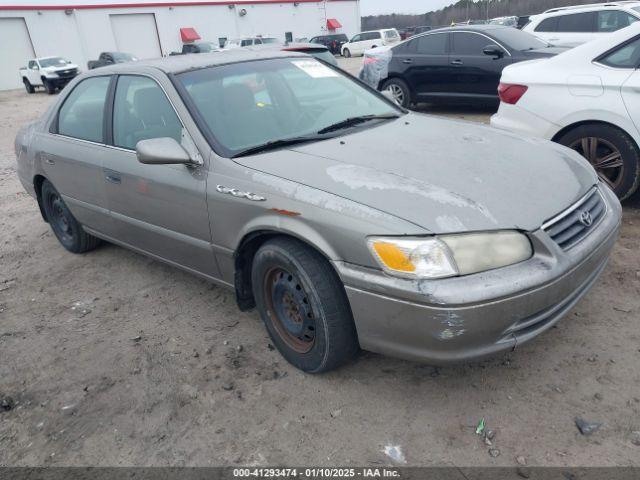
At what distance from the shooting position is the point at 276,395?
263cm

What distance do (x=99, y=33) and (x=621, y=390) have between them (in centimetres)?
3763

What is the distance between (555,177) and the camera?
264cm

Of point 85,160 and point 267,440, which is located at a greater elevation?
point 85,160

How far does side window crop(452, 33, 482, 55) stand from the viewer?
27.3ft

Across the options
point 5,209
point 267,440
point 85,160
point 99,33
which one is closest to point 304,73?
point 85,160

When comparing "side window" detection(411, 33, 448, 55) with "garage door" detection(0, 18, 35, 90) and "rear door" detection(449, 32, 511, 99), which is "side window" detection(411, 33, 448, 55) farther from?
"garage door" detection(0, 18, 35, 90)

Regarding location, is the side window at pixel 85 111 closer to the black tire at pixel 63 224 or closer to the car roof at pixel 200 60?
the car roof at pixel 200 60

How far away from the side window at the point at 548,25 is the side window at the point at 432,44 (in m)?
3.55

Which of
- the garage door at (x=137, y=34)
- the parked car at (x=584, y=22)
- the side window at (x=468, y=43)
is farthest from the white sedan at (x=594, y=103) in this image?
the garage door at (x=137, y=34)

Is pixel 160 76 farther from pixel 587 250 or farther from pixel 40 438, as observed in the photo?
pixel 587 250

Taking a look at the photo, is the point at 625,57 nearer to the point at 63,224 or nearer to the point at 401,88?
the point at 63,224

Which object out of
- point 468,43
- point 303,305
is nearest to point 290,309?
point 303,305

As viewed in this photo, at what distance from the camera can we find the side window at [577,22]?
1030 cm

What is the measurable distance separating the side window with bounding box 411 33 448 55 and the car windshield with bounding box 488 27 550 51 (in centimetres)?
81
